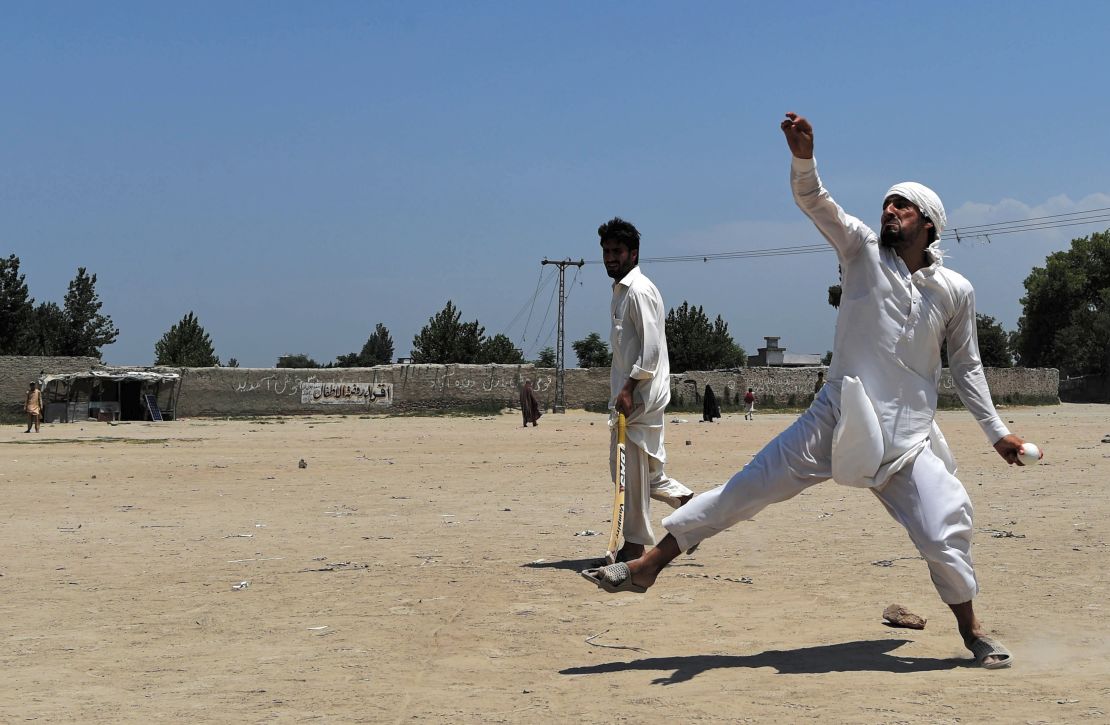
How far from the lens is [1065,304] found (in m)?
73.1

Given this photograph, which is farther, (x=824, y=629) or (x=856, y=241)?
(x=824, y=629)

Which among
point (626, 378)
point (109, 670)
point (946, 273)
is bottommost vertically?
point (109, 670)

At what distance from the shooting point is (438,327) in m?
75.2

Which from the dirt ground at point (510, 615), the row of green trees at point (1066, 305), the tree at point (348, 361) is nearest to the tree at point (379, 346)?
the tree at point (348, 361)

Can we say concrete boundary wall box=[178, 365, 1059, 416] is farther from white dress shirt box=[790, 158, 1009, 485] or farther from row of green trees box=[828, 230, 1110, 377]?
white dress shirt box=[790, 158, 1009, 485]

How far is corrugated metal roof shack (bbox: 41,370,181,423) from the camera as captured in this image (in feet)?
114

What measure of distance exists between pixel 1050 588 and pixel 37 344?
5337cm

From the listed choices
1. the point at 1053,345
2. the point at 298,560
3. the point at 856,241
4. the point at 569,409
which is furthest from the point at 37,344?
the point at 1053,345

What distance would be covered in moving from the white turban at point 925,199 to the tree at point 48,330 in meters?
52.6

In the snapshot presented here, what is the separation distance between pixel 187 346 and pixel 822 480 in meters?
75.3

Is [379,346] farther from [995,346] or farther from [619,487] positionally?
[619,487]

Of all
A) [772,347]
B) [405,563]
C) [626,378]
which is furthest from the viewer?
[772,347]

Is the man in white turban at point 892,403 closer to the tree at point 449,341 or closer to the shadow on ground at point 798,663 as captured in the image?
the shadow on ground at point 798,663

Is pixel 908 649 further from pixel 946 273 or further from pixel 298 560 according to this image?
pixel 298 560
